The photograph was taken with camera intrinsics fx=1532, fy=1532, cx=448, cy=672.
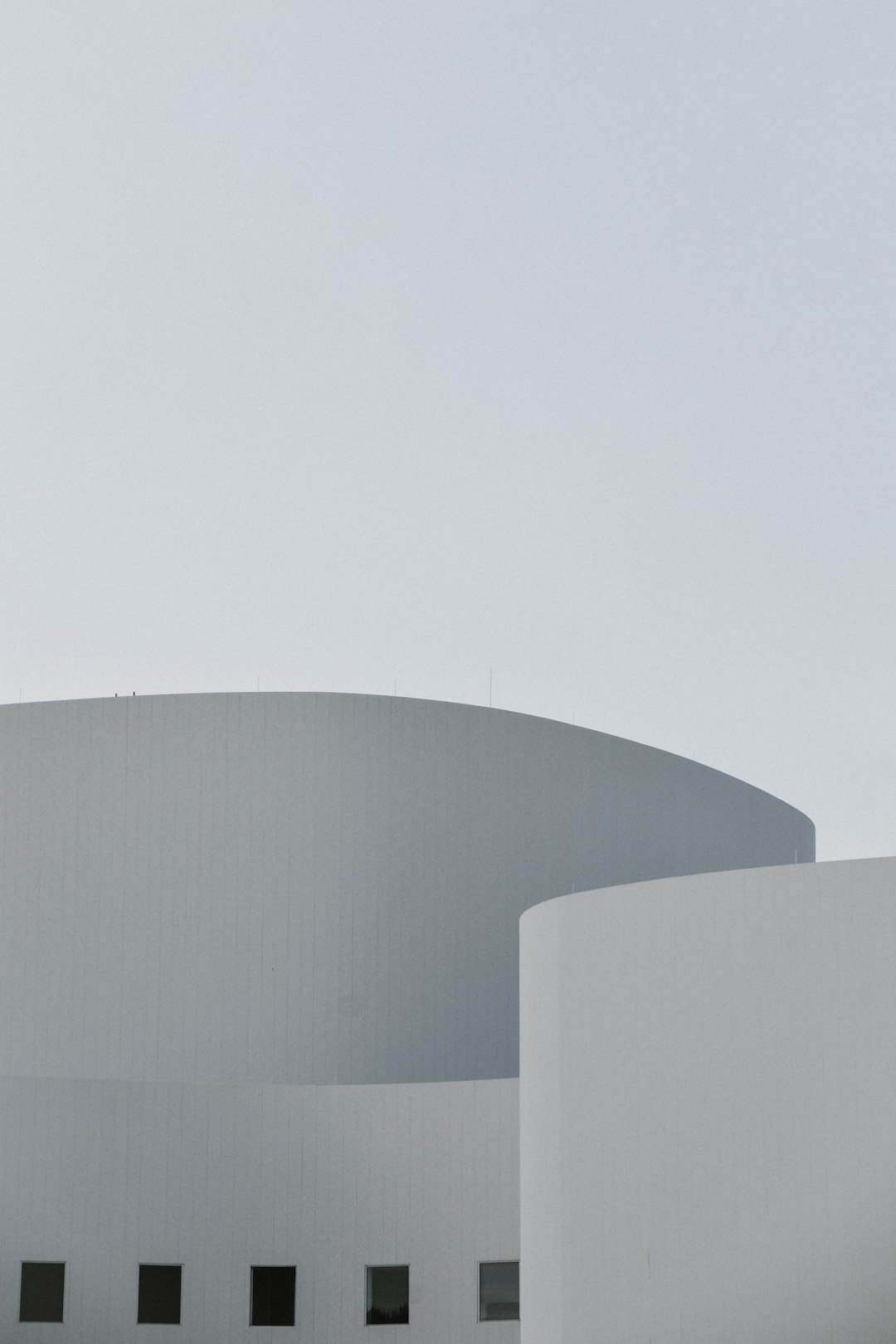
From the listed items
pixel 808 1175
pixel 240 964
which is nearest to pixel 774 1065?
pixel 808 1175

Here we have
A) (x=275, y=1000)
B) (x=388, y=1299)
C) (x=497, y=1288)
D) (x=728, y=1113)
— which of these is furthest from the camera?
(x=275, y=1000)

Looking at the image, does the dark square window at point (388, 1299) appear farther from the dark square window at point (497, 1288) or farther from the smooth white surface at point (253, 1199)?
the dark square window at point (497, 1288)

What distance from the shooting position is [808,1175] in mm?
11680

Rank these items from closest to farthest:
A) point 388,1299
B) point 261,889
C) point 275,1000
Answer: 1. point 388,1299
2. point 275,1000
3. point 261,889

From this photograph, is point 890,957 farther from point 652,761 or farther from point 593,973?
point 652,761

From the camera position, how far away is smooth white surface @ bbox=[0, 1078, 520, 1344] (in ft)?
63.0

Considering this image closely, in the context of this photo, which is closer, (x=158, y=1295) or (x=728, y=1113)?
(x=728, y=1113)

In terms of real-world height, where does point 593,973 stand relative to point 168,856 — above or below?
below

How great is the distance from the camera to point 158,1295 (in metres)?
19.2

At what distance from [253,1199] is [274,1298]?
123 cm

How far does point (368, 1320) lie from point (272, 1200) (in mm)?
1922

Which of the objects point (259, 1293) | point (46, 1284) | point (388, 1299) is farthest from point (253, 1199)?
point (46, 1284)

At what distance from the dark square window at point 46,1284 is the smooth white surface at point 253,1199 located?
0.14 m

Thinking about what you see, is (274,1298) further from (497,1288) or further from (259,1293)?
(497,1288)
